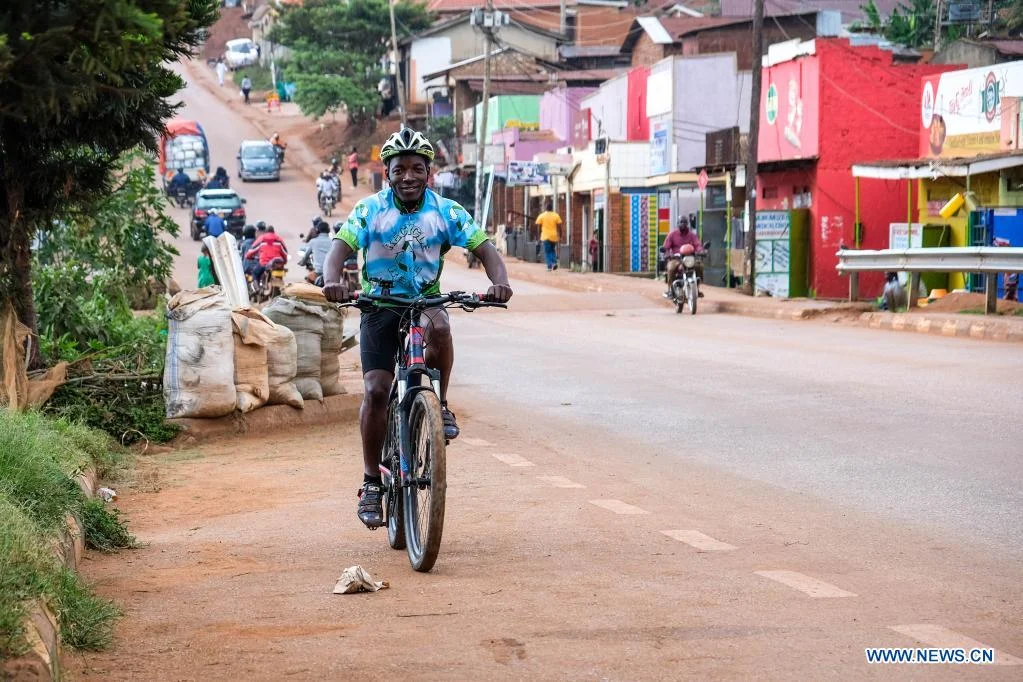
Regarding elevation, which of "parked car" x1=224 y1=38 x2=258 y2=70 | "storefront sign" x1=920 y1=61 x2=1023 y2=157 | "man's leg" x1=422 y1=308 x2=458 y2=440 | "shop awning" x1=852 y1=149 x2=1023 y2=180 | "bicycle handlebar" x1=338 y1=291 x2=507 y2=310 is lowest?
"man's leg" x1=422 y1=308 x2=458 y2=440

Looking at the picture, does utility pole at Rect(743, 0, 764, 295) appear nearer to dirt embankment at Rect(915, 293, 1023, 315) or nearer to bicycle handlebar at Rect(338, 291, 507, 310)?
dirt embankment at Rect(915, 293, 1023, 315)

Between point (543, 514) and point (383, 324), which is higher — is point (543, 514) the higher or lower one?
the lower one

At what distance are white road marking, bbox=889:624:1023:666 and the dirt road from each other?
18 millimetres

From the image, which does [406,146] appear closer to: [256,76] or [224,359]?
[224,359]

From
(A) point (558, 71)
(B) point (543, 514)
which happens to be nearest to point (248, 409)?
(B) point (543, 514)

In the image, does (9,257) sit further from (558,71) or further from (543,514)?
(558,71)

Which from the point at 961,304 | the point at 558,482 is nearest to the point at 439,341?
the point at 558,482

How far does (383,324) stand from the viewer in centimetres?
697

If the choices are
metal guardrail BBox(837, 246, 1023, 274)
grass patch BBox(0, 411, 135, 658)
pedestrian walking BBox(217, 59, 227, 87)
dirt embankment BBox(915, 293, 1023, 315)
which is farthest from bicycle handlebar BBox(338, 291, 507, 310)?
pedestrian walking BBox(217, 59, 227, 87)

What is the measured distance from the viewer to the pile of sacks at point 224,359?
11.4 meters

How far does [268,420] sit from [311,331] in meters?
0.94

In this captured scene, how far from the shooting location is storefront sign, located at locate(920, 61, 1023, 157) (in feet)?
89.8

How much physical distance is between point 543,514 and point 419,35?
253 feet

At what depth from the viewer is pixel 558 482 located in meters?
9.12
